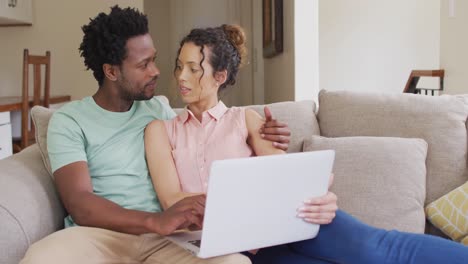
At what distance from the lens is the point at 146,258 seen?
1.45 m

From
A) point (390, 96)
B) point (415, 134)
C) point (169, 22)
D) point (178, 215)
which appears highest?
point (169, 22)

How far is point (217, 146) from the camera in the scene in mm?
1580

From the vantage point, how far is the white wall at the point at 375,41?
5.32 m

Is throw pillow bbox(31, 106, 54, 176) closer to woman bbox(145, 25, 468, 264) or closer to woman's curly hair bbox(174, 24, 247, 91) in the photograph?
woman bbox(145, 25, 468, 264)

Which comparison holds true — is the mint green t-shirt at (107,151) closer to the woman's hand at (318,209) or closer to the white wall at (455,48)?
the woman's hand at (318,209)

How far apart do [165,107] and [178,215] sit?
1.94ft

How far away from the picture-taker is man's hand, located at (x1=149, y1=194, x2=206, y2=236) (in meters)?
1.24

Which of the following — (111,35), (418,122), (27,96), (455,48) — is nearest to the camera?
(111,35)

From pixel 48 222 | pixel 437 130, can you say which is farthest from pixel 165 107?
pixel 437 130

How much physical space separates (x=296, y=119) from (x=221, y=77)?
434mm

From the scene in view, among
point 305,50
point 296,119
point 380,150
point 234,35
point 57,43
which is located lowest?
point 380,150

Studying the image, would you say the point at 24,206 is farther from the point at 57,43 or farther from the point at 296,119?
the point at 57,43

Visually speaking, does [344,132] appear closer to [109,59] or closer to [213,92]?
[213,92]

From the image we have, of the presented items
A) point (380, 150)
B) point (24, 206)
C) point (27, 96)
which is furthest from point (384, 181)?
point (27, 96)
